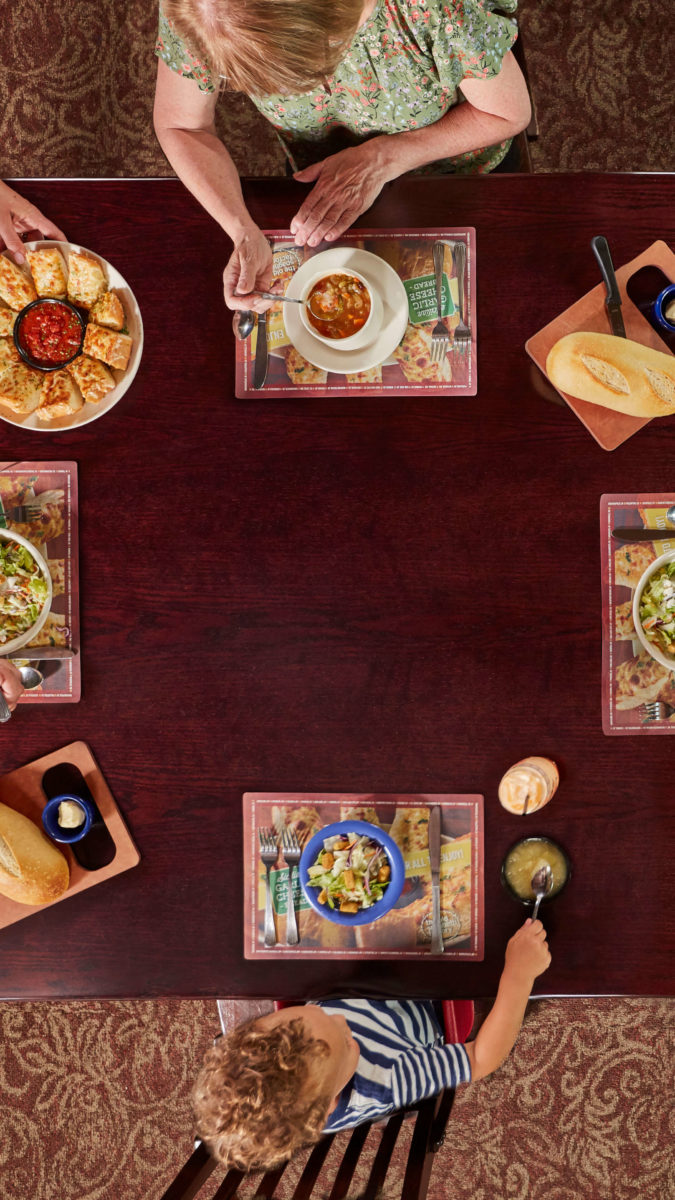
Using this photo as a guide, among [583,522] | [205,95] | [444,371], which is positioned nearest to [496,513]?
[583,522]

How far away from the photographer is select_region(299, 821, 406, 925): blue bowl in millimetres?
1379

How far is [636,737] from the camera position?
1.44m

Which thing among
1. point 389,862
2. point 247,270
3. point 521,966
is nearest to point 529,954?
point 521,966

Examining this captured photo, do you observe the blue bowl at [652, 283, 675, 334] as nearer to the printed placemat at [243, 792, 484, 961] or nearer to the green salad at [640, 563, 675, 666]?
the green salad at [640, 563, 675, 666]

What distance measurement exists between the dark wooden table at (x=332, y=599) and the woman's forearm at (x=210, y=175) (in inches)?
1.5

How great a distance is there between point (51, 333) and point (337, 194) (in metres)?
0.55

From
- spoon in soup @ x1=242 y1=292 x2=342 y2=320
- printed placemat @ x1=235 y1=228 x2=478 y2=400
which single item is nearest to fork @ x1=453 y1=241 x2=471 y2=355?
printed placemat @ x1=235 y1=228 x2=478 y2=400

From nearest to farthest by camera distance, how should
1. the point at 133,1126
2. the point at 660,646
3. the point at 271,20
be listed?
the point at 271,20, the point at 660,646, the point at 133,1126

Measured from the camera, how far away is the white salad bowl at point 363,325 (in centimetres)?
139

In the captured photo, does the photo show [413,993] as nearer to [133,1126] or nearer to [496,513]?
[496,513]

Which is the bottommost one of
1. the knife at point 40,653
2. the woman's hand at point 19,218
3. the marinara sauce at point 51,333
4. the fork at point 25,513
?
the knife at point 40,653

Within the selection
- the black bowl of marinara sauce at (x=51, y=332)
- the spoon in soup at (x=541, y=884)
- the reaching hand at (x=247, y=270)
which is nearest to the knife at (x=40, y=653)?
the black bowl of marinara sauce at (x=51, y=332)

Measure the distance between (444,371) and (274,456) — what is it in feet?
1.09

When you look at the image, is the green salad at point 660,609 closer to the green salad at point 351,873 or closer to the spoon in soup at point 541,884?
the spoon in soup at point 541,884
